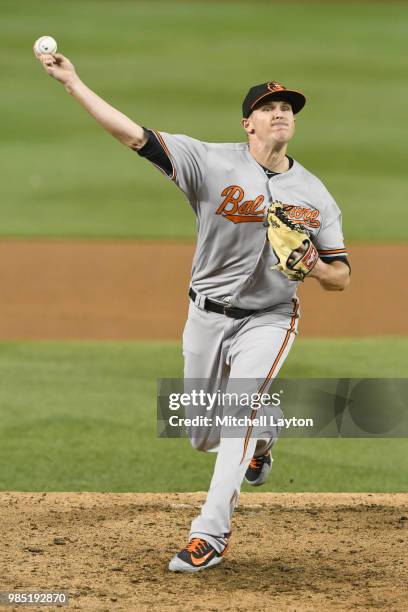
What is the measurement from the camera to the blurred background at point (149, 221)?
759 cm

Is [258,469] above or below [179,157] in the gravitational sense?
below

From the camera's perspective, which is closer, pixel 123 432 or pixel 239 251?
pixel 239 251

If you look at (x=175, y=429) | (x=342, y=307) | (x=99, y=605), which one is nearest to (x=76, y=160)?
(x=342, y=307)

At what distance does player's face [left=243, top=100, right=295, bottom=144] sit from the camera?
17.5 feet

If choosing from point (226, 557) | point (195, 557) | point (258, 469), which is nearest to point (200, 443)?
point (258, 469)

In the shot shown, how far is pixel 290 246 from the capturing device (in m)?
4.95

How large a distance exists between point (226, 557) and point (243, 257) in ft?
4.63

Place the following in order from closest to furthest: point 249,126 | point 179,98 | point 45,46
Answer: point 45,46
point 249,126
point 179,98

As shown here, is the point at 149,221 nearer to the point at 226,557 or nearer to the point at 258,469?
the point at 258,469

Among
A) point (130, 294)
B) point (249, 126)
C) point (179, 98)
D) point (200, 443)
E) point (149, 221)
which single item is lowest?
point (200, 443)

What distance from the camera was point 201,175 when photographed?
5285 mm

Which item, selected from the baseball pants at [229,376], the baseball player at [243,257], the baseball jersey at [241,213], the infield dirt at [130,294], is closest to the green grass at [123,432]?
the infield dirt at [130,294]

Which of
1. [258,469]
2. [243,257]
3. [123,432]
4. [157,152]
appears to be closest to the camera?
[157,152]

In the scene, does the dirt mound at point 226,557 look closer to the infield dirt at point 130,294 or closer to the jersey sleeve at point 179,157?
the jersey sleeve at point 179,157
